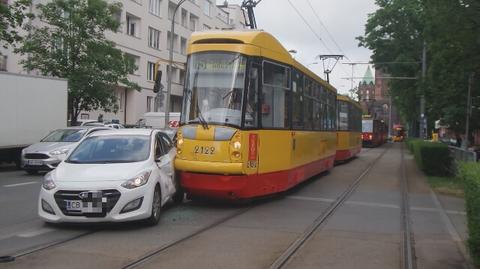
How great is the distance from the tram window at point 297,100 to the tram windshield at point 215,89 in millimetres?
2625

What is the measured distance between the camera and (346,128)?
1108 inches

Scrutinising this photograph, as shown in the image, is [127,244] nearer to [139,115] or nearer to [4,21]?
[4,21]

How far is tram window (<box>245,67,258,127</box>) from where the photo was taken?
469 inches

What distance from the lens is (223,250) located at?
8148mm

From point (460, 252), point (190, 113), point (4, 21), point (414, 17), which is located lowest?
point (460, 252)

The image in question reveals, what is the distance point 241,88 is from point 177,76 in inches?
2020

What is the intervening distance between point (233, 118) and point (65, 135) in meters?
10.5

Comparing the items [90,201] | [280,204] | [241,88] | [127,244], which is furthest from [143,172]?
[280,204]

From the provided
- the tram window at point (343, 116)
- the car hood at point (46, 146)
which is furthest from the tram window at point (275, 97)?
the tram window at point (343, 116)

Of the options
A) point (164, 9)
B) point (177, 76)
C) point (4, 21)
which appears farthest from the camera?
point (177, 76)

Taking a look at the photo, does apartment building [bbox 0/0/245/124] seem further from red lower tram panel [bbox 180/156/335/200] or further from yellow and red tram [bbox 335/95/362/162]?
red lower tram panel [bbox 180/156/335/200]

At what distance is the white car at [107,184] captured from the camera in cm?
907

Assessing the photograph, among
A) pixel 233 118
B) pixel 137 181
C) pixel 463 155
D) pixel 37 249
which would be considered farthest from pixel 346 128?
pixel 37 249

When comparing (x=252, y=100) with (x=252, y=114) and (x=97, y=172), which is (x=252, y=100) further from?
(x=97, y=172)
